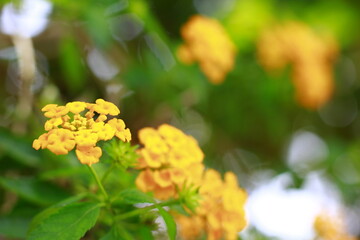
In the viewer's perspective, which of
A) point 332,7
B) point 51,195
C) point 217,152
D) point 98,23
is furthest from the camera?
point 332,7

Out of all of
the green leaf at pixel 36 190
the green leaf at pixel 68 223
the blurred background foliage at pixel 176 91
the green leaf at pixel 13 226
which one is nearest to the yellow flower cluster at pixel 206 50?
the blurred background foliage at pixel 176 91

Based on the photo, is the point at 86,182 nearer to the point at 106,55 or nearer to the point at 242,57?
the point at 106,55

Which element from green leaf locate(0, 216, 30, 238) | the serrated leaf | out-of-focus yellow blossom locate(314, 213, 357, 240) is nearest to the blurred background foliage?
green leaf locate(0, 216, 30, 238)

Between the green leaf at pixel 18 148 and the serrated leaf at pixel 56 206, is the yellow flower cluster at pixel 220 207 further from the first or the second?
the green leaf at pixel 18 148

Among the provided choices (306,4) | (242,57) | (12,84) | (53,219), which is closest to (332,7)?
(306,4)

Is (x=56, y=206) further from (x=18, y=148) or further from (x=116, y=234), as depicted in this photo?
(x=18, y=148)

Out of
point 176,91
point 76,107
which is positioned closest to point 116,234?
point 76,107
